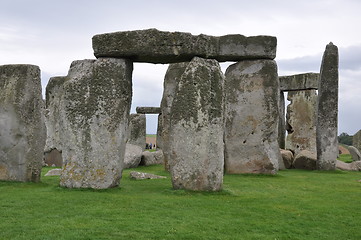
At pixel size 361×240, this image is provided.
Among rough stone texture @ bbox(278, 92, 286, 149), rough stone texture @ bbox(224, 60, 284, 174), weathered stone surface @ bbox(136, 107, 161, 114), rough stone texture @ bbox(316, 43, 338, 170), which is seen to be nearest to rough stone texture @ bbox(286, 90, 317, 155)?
rough stone texture @ bbox(278, 92, 286, 149)

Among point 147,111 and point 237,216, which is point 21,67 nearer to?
point 237,216

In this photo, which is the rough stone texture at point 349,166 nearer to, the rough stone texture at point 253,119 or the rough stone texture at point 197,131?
the rough stone texture at point 253,119

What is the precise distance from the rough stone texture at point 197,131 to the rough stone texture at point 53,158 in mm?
9017

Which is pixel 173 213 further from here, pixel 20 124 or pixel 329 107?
pixel 329 107

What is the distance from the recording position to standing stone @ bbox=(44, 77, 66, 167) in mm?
17375

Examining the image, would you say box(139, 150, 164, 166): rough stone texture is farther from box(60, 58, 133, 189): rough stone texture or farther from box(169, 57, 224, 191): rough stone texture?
box(169, 57, 224, 191): rough stone texture

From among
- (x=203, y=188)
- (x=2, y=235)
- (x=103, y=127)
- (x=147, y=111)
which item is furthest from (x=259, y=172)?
(x=147, y=111)

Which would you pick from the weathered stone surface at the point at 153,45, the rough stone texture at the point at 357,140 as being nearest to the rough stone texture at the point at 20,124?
the weathered stone surface at the point at 153,45

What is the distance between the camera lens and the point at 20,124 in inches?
411

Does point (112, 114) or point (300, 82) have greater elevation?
point (300, 82)

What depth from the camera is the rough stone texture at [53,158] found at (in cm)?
1744

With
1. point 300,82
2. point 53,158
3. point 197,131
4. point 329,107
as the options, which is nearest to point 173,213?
point 197,131

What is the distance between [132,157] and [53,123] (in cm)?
321

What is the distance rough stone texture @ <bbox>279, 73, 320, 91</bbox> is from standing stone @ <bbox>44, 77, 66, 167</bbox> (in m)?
10.1
